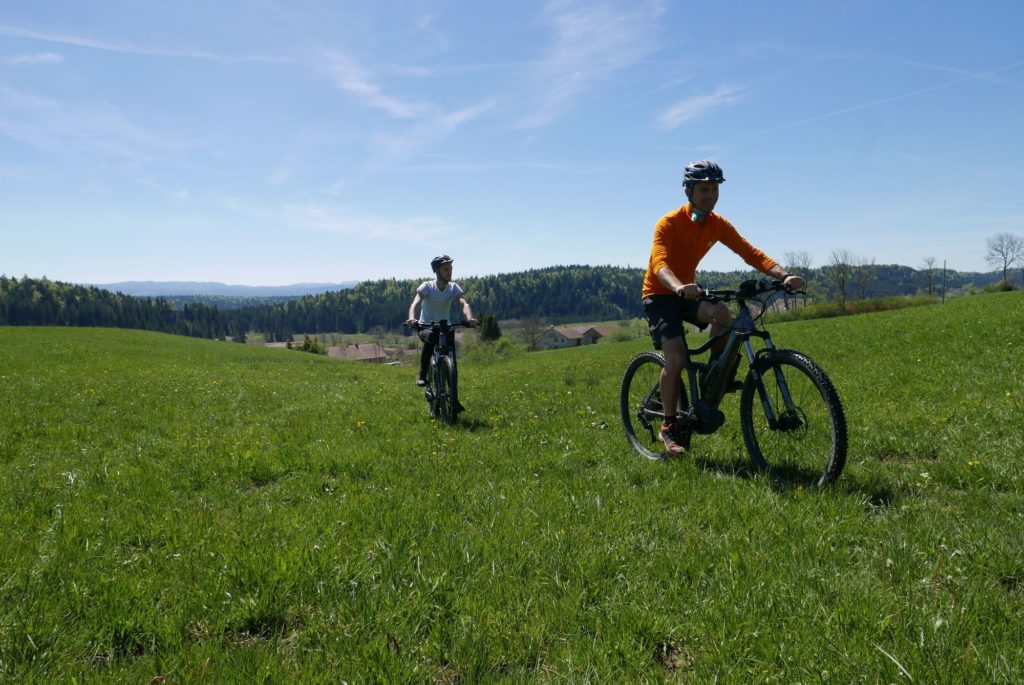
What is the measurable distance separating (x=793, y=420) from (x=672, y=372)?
4.48 ft

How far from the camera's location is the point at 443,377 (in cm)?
948

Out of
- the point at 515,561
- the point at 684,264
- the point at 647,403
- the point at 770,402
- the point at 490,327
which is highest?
the point at 684,264

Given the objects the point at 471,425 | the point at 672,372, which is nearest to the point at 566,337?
the point at 471,425

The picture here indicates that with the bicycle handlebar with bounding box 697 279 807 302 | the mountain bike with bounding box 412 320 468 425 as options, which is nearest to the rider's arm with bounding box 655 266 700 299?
the bicycle handlebar with bounding box 697 279 807 302

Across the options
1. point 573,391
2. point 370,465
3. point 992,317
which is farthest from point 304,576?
point 992,317

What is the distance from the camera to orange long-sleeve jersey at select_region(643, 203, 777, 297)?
19.2ft

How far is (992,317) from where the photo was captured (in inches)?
708

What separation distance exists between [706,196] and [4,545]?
6.54 metres

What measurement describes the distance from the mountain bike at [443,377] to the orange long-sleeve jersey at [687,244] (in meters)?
4.23

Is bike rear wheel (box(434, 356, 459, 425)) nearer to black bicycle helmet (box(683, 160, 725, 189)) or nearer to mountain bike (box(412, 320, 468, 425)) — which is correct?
mountain bike (box(412, 320, 468, 425))

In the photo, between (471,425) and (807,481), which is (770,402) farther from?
(471,425)

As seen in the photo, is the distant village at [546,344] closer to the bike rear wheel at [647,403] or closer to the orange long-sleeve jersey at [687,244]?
the bike rear wheel at [647,403]

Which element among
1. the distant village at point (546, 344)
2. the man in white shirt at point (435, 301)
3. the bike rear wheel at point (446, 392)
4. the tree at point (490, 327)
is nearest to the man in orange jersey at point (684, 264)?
the bike rear wheel at point (446, 392)

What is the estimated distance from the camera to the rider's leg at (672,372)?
5977mm
